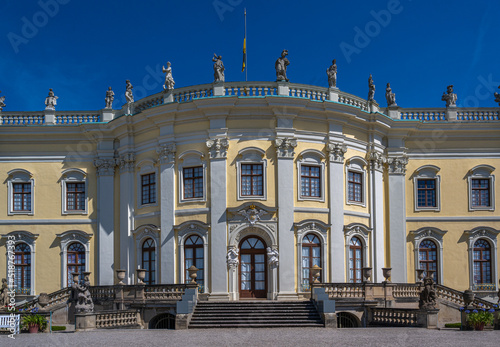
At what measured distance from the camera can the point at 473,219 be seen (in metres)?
34.1

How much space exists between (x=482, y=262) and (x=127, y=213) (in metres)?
16.1

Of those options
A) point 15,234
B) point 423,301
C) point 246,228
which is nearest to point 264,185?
point 246,228

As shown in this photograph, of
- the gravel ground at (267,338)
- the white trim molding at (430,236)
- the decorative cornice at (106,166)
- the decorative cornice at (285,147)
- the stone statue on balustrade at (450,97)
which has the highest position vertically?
the stone statue on balustrade at (450,97)

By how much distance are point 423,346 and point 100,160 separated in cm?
1945

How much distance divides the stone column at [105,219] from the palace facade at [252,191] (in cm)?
6

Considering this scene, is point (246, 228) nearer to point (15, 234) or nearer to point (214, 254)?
point (214, 254)

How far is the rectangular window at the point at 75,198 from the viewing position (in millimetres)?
34281

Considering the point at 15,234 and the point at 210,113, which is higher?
the point at 210,113

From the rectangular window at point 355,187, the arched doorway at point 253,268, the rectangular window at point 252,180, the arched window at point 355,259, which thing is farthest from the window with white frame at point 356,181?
the arched doorway at point 253,268

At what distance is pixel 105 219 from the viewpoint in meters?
33.7

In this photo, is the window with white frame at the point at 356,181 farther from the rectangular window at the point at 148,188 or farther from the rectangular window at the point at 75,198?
the rectangular window at the point at 75,198

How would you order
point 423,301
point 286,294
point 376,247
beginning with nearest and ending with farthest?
1. point 423,301
2. point 286,294
3. point 376,247

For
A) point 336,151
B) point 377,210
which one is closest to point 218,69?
point 336,151

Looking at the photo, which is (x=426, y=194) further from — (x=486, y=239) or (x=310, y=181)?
(x=310, y=181)
